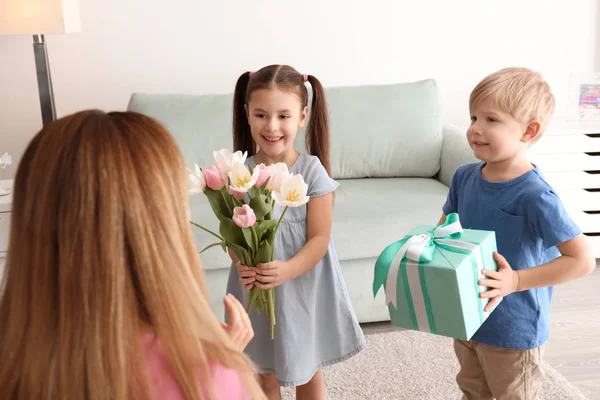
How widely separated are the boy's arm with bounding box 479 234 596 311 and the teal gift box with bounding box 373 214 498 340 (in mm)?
29

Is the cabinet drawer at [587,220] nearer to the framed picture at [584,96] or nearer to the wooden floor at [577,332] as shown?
the wooden floor at [577,332]

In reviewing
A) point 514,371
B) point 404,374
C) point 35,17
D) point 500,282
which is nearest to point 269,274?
point 500,282

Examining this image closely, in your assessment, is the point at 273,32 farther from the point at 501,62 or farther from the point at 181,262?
the point at 181,262

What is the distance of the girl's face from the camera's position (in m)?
1.60

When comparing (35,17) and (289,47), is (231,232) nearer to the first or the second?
(35,17)

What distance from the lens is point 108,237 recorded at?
77cm

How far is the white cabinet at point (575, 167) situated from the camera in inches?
120

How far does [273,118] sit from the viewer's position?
160 centimetres

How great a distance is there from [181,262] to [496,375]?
96 cm

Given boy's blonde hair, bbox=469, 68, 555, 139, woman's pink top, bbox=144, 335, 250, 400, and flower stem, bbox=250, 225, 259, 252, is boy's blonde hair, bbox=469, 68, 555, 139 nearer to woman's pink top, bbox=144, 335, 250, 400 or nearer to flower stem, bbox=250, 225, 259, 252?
flower stem, bbox=250, 225, 259, 252

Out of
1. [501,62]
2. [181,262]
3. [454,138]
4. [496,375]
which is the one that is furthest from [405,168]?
[181,262]

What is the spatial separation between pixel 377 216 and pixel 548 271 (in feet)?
4.15

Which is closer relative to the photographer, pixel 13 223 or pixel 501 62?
pixel 13 223

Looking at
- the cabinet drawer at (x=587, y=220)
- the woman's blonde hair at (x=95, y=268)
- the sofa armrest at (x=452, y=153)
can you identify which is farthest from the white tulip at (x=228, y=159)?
the cabinet drawer at (x=587, y=220)
